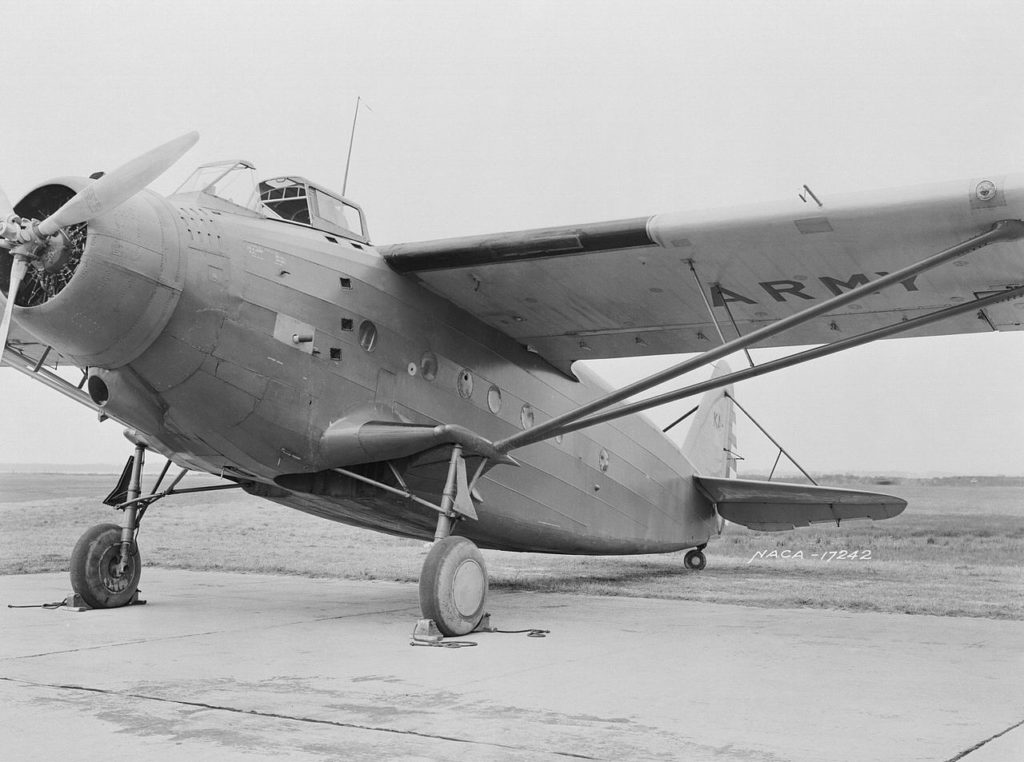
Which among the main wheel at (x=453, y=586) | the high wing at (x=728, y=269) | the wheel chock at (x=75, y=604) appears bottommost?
the wheel chock at (x=75, y=604)

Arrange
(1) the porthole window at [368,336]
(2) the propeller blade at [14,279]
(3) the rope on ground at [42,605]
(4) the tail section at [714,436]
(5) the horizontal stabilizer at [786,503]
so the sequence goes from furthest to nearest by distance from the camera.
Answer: (4) the tail section at [714,436], (5) the horizontal stabilizer at [786,503], (3) the rope on ground at [42,605], (1) the porthole window at [368,336], (2) the propeller blade at [14,279]

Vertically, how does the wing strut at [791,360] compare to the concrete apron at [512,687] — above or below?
above

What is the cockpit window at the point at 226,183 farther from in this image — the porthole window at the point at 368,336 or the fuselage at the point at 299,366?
the porthole window at the point at 368,336

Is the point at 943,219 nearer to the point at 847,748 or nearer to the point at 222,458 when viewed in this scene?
the point at 847,748

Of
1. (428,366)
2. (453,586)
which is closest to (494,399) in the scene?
(428,366)

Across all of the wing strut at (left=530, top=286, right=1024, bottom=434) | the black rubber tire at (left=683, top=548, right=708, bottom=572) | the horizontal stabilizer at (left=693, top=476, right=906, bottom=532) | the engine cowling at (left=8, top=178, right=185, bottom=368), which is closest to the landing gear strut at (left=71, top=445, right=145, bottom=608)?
the engine cowling at (left=8, top=178, right=185, bottom=368)

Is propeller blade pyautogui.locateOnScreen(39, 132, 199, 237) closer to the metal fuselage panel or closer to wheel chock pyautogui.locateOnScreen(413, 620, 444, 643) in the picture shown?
the metal fuselage panel

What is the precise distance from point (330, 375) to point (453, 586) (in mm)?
2102

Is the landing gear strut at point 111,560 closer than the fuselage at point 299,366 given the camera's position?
No

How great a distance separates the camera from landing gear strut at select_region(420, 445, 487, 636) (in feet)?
23.4

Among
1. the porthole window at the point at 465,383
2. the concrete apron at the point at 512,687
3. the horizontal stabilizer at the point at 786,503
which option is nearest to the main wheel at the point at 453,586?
the concrete apron at the point at 512,687

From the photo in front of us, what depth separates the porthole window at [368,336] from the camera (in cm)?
824

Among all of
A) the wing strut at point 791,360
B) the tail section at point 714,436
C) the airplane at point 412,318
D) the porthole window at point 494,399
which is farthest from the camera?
the tail section at point 714,436

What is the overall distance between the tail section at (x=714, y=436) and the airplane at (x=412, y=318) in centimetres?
588
